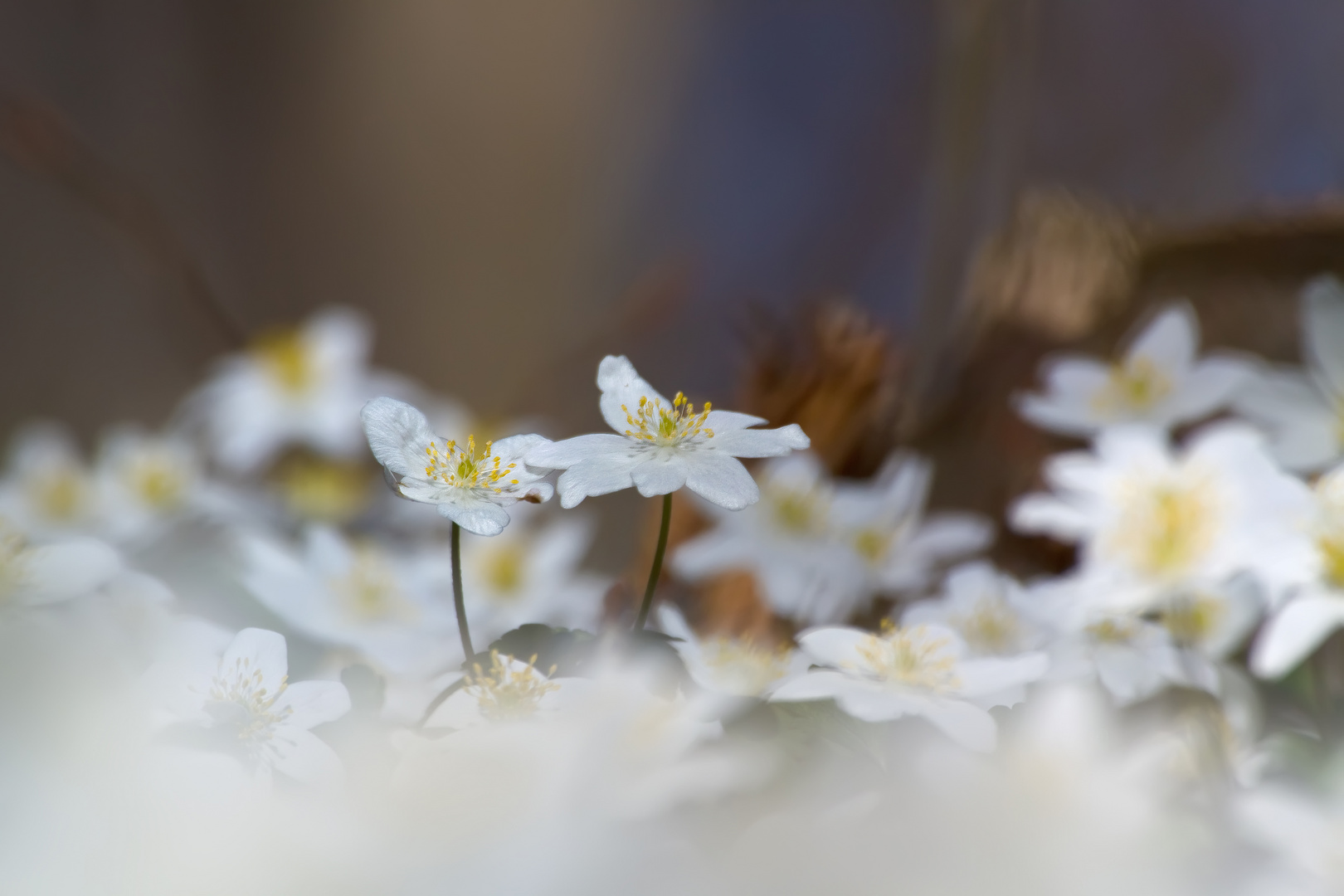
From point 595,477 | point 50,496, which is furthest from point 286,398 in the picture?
point 595,477

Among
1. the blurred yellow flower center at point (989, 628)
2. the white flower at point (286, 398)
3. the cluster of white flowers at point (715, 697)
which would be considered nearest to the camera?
the cluster of white flowers at point (715, 697)

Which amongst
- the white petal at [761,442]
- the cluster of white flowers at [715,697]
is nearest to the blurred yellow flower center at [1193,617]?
the cluster of white flowers at [715,697]

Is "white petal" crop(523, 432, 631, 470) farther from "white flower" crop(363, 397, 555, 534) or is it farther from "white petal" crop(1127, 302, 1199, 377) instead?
"white petal" crop(1127, 302, 1199, 377)

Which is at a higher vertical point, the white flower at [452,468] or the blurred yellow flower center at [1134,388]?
the blurred yellow flower center at [1134,388]

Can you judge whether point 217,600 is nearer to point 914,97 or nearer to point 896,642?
point 896,642

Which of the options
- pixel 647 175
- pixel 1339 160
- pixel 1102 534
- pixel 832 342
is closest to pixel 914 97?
pixel 647 175

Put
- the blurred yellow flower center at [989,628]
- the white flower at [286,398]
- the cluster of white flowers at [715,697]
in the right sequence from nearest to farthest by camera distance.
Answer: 1. the cluster of white flowers at [715,697]
2. the blurred yellow flower center at [989,628]
3. the white flower at [286,398]

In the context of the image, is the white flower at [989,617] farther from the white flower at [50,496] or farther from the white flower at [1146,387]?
the white flower at [50,496]

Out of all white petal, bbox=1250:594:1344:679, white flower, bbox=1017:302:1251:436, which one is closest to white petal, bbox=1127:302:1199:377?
white flower, bbox=1017:302:1251:436
